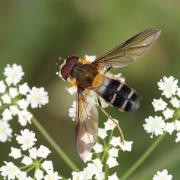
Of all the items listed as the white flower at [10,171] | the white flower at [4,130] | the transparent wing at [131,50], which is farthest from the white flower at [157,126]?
the white flower at [4,130]

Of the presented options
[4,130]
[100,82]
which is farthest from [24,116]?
[100,82]

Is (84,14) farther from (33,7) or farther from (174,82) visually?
(174,82)

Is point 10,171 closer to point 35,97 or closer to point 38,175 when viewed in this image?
point 38,175

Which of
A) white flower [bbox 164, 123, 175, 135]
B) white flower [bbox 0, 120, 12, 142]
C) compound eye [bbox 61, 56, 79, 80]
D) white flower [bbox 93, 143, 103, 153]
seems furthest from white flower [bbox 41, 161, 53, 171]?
white flower [bbox 164, 123, 175, 135]

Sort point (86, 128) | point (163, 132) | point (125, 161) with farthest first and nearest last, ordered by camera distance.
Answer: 1. point (125, 161)
2. point (163, 132)
3. point (86, 128)

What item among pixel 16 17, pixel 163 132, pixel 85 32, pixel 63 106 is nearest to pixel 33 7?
pixel 16 17

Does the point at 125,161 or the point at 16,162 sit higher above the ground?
the point at 16,162

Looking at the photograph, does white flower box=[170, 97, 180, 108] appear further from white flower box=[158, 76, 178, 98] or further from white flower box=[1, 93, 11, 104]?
white flower box=[1, 93, 11, 104]
